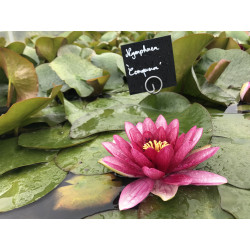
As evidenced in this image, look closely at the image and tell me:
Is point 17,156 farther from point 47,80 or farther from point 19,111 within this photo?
point 47,80

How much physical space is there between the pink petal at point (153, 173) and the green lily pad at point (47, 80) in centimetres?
69

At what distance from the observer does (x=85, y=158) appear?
2.12 feet

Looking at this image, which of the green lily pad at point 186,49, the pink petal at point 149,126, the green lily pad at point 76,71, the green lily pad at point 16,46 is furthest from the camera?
the green lily pad at point 16,46

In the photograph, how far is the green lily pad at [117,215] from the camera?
1.55ft

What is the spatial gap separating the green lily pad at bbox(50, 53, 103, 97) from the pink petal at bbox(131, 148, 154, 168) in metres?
0.59

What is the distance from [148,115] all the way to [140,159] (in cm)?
34

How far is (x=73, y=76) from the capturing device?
105 centimetres

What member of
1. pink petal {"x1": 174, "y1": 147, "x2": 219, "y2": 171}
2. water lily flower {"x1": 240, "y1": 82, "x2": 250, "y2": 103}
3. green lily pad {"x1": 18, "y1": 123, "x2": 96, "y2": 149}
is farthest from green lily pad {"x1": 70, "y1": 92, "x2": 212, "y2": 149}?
water lily flower {"x1": 240, "y1": 82, "x2": 250, "y2": 103}

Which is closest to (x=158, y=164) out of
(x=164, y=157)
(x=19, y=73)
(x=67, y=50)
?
(x=164, y=157)

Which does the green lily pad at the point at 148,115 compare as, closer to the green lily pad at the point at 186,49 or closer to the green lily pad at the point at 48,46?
the green lily pad at the point at 186,49

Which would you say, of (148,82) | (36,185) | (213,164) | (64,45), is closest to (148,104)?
(148,82)

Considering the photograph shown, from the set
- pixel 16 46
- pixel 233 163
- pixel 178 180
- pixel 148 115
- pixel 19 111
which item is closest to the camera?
pixel 178 180

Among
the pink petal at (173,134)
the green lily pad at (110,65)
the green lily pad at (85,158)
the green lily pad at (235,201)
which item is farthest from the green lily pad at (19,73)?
the green lily pad at (235,201)

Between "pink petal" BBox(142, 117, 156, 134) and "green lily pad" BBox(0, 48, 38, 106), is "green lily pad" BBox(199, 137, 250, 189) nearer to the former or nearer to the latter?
"pink petal" BBox(142, 117, 156, 134)
